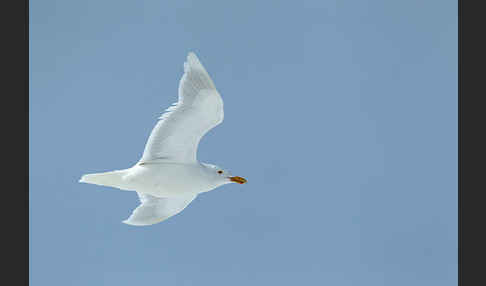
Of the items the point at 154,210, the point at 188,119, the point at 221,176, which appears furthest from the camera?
the point at 154,210

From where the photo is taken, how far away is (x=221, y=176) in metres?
7.73

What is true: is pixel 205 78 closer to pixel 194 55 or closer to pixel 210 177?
pixel 194 55

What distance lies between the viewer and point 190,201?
8492 mm

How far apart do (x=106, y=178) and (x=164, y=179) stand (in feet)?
2.32

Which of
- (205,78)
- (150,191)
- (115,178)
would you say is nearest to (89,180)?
(115,178)

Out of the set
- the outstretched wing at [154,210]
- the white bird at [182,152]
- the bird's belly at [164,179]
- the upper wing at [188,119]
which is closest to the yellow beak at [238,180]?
the white bird at [182,152]

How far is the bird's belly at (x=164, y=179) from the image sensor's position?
7512 millimetres

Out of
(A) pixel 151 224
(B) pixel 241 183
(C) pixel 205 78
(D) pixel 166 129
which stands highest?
(C) pixel 205 78

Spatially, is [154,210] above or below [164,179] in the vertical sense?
below

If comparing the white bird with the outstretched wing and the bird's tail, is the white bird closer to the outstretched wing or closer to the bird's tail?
the bird's tail

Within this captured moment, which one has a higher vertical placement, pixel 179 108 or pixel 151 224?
pixel 179 108

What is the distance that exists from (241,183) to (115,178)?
1584 millimetres

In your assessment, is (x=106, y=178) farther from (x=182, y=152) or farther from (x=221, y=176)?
(x=221, y=176)

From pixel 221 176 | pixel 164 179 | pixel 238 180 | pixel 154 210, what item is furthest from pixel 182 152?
pixel 154 210
